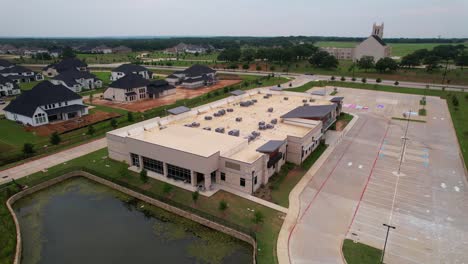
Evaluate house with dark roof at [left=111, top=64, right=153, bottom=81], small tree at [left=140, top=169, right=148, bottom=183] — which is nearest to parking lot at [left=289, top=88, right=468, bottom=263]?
small tree at [left=140, top=169, right=148, bottom=183]

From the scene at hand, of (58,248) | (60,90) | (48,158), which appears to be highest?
(60,90)

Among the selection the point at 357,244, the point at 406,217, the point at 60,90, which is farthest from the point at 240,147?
the point at 60,90

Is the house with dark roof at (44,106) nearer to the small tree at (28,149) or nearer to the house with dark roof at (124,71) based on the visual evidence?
the small tree at (28,149)

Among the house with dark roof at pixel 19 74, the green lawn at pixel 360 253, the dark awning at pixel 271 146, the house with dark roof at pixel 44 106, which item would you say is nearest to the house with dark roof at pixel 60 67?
the house with dark roof at pixel 19 74

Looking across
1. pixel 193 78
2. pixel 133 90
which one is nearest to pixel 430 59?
pixel 193 78

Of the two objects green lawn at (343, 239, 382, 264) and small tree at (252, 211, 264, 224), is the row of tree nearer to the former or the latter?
green lawn at (343, 239, 382, 264)

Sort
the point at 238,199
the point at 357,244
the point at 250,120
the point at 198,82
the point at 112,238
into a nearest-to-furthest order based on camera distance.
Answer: the point at 357,244
the point at 112,238
the point at 238,199
the point at 250,120
the point at 198,82

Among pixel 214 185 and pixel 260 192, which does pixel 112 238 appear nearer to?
pixel 214 185
